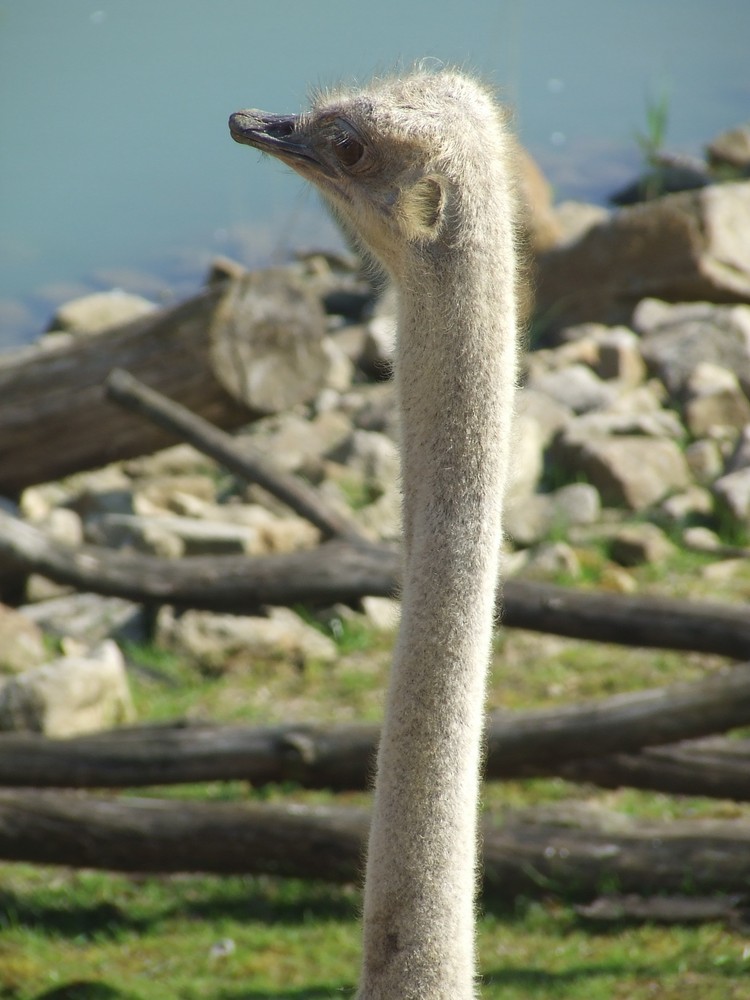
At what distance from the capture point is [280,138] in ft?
6.80

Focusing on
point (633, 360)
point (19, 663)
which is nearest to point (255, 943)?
point (19, 663)

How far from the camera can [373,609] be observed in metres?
5.98

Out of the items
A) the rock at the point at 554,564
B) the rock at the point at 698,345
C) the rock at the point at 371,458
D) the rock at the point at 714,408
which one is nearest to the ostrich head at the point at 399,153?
the rock at the point at 554,564

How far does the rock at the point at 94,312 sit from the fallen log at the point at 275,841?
25.0 feet

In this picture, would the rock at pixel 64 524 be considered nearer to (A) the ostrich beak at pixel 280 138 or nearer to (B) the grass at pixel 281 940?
(B) the grass at pixel 281 940

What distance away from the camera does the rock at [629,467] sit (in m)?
6.90

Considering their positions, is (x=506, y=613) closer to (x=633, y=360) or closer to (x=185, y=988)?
(x=185, y=988)

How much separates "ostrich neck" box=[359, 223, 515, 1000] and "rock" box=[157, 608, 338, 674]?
12.5ft

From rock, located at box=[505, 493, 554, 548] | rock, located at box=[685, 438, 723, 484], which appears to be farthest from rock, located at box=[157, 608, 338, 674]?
rock, located at box=[685, 438, 723, 484]

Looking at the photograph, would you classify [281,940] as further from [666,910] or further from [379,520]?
[379,520]

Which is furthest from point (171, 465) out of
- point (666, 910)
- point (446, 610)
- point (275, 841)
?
point (446, 610)

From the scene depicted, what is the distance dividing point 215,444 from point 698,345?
11.7 feet

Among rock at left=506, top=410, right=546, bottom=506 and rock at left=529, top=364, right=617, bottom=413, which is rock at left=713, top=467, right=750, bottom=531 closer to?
rock at left=506, top=410, right=546, bottom=506

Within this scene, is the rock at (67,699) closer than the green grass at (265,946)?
No
